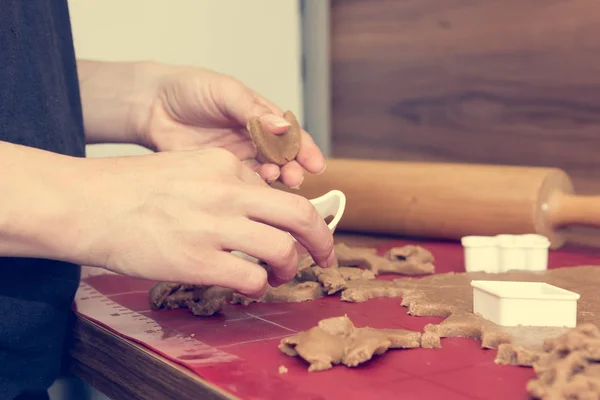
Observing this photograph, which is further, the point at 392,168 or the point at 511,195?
the point at 392,168

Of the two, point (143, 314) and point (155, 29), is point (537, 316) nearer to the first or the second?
point (143, 314)

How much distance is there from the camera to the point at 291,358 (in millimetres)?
768

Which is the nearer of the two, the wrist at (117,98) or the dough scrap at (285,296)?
the dough scrap at (285,296)

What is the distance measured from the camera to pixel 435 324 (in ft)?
2.84

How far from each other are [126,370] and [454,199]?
30.8 inches

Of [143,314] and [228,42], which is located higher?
[228,42]

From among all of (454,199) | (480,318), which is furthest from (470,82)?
(480,318)

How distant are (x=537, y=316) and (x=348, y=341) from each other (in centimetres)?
20

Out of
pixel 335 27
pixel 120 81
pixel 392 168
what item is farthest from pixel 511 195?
pixel 335 27

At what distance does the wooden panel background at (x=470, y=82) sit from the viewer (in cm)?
153

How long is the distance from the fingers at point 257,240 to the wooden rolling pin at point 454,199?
657 mm

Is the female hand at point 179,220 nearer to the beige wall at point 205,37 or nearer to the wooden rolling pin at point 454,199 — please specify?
the wooden rolling pin at point 454,199

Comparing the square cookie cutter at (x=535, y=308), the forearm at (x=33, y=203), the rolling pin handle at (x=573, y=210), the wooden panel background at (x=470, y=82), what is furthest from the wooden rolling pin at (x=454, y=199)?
the forearm at (x=33, y=203)

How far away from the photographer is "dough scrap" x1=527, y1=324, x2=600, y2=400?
1.99 ft
